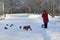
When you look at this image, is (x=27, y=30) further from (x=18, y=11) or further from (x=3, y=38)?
(x=18, y=11)

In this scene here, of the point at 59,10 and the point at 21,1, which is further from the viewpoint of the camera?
the point at 21,1

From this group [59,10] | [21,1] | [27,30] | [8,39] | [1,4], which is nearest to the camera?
[8,39]

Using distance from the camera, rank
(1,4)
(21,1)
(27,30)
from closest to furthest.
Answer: (27,30)
(1,4)
(21,1)

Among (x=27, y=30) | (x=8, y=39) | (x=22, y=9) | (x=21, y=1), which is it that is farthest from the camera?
(x=21, y=1)

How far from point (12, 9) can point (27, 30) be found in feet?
100

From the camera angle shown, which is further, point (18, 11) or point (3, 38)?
point (18, 11)

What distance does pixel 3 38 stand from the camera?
12.5 m

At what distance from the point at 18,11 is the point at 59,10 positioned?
7.88 m

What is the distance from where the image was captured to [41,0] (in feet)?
159

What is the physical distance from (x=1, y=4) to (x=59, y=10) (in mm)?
14771

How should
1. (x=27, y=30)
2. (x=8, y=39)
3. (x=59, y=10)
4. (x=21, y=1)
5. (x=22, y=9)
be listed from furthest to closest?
(x=21, y=1)
(x=22, y=9)
(x=59, y=10)
(x=27, y=30)
(x=8, y=39)

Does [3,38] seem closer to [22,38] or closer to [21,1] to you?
[22,38]

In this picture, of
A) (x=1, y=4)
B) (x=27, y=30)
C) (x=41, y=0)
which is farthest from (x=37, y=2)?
(x=27, y=30)

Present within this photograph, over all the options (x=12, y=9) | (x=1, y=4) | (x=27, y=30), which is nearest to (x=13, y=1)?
(x=12, y=9)
